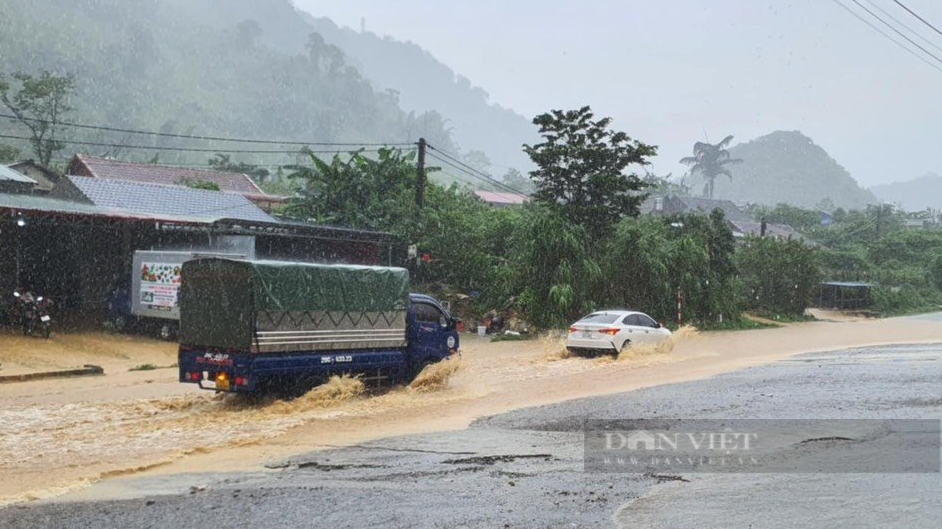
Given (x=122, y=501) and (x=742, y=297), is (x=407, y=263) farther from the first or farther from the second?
(x=122, y=501)

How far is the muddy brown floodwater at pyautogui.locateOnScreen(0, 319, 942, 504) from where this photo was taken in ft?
34.5

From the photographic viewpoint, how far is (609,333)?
2228 cm

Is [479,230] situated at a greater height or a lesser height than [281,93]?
lesser

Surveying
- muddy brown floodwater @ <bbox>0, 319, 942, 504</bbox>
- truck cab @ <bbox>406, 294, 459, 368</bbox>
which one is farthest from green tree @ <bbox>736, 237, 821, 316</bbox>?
truck cab @ <bbox>406, 294, 459, 368</bbox>

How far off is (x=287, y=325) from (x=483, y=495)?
285 inches

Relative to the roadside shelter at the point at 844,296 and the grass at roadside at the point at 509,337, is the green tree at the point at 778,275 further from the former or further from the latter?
the grass at roadside at the point at 509,337

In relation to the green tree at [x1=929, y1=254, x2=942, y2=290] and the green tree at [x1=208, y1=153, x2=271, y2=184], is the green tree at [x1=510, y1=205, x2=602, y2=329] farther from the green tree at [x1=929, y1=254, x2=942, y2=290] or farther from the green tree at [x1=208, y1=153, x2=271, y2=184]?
the green tree at [x1=929, y1=254, x2=942, y2=290]

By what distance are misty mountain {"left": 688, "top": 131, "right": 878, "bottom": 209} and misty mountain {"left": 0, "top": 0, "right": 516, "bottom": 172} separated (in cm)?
6854

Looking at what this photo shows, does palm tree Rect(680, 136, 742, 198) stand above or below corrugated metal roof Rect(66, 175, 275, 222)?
above

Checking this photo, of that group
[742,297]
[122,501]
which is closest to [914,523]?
[122,501]

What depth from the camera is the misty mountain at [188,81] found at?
106188mm

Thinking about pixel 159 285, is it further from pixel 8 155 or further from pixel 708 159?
pixel 708 159

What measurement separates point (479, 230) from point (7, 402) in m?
22.8

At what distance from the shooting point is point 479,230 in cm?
3638
